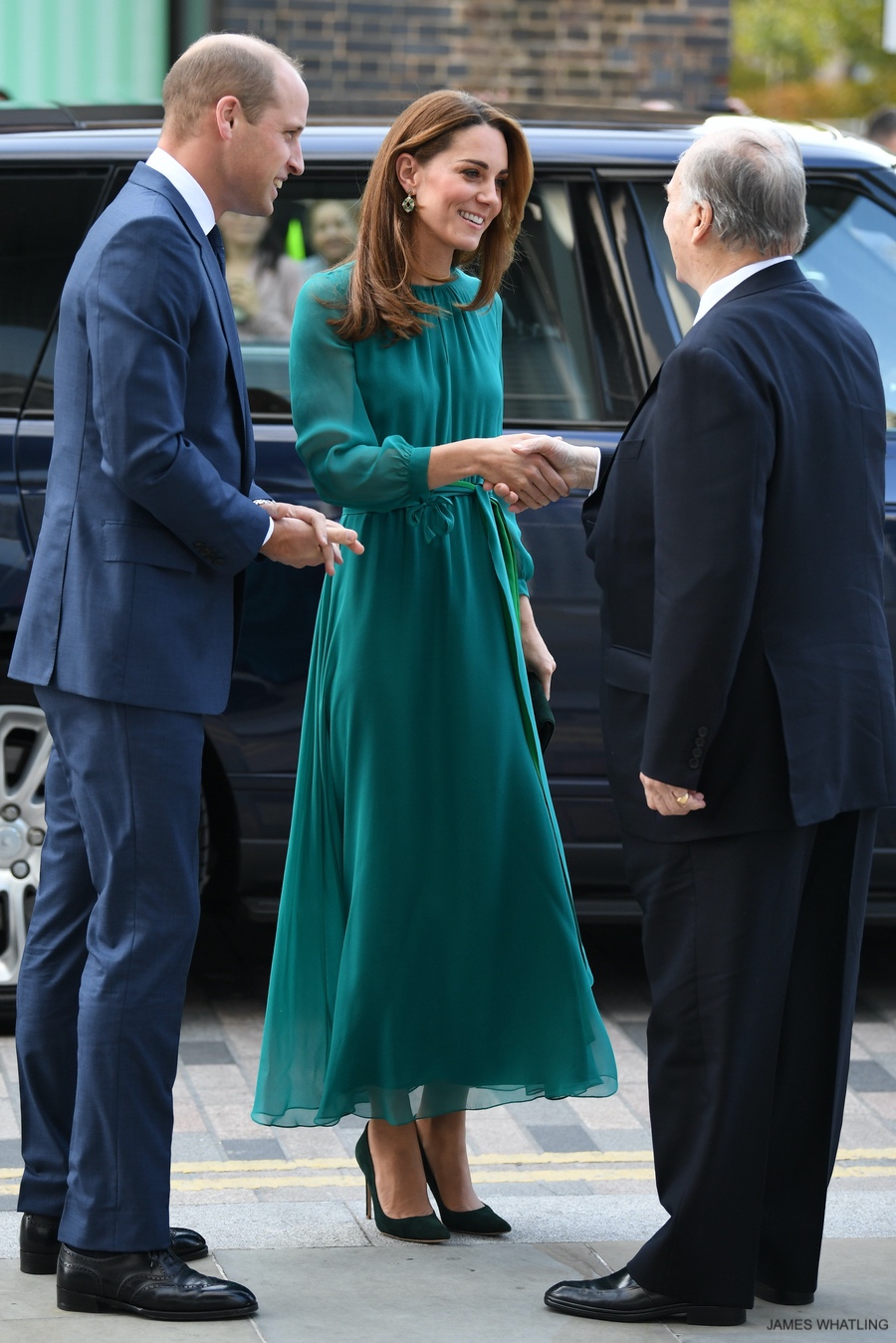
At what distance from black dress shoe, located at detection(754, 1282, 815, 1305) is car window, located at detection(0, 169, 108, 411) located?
2603mm

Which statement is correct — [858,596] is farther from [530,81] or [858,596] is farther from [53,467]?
[530,81]

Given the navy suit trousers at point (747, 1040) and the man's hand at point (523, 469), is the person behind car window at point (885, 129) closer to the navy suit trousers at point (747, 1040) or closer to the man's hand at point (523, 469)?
the man's hand at point (523, 469)

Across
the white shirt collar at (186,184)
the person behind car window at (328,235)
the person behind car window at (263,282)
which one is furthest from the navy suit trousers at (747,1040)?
the person behind car window at (263,282)

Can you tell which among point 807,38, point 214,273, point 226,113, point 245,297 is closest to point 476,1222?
point 214,273

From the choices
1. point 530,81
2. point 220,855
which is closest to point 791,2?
point 530,81

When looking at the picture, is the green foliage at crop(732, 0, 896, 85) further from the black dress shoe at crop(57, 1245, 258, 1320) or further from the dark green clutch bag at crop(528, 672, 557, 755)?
the black dress shoe at crop(57, 1245, 258, 1320)

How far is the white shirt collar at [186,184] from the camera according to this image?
9.80 feet

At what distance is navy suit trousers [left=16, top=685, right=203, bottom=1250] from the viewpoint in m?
2.96

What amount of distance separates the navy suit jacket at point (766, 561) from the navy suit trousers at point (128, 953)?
30.3 inches

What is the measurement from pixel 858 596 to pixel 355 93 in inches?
327

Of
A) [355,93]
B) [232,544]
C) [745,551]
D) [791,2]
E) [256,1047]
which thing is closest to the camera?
[745,551]

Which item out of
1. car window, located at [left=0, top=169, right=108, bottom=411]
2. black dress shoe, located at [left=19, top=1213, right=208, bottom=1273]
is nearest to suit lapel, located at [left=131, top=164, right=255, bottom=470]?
black dress shoe, located at [left=19, top=1213, right=208, bottom=1273]

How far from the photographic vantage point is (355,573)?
134 inches

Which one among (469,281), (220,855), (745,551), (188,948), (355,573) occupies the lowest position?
(220,855)
